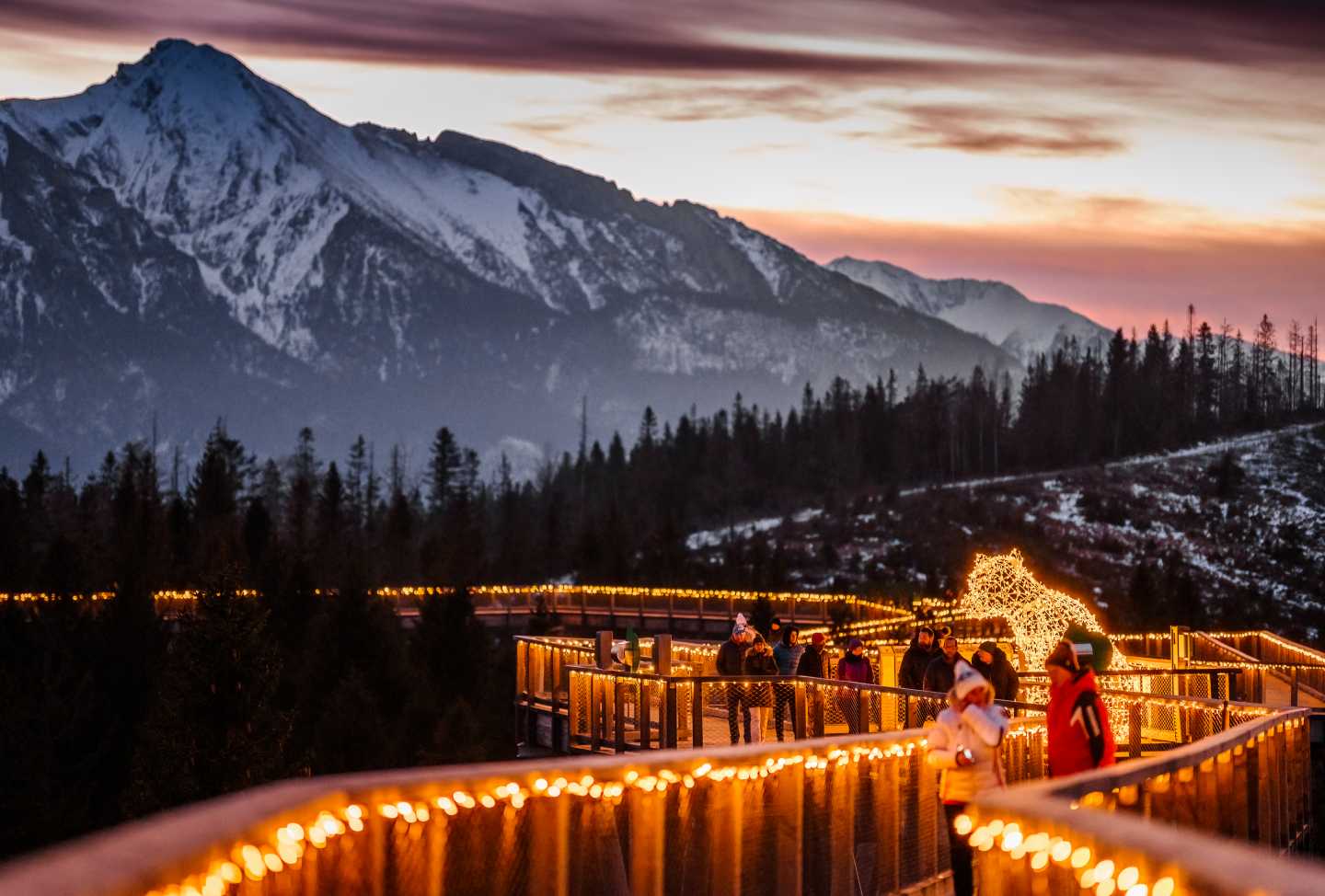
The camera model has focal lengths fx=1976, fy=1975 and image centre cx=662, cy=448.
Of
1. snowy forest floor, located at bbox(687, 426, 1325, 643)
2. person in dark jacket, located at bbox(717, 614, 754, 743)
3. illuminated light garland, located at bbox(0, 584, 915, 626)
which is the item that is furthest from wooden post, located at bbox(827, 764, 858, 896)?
snowy forest floor, located at bbox(687, 426, 1325, 643)

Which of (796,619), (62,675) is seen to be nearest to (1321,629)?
(796,619)

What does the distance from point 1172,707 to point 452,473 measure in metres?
168

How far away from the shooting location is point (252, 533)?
305 feet

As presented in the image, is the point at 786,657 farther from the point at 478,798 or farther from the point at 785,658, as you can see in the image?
the point at 478,798

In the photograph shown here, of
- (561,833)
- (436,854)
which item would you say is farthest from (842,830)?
(436,854)

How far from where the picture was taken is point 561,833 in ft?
33.6

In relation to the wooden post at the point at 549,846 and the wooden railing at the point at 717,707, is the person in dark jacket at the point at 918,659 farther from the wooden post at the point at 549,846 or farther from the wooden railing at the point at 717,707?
the wooden post at the point at 549,846

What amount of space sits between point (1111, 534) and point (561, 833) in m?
130

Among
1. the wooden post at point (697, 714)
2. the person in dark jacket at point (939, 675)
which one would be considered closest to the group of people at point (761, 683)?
the wooden post at point (697, 714)

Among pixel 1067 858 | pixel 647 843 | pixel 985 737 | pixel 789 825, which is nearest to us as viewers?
pixel 1067 858

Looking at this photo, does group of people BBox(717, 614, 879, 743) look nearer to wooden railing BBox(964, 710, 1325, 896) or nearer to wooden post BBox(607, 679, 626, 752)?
wooden post BBox(607, 679, 626, 752)

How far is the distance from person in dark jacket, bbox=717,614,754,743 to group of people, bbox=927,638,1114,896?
29.7 ft

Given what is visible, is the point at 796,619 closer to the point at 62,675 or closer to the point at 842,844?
the point at 62,675

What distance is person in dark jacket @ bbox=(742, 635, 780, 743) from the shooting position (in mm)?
21906
